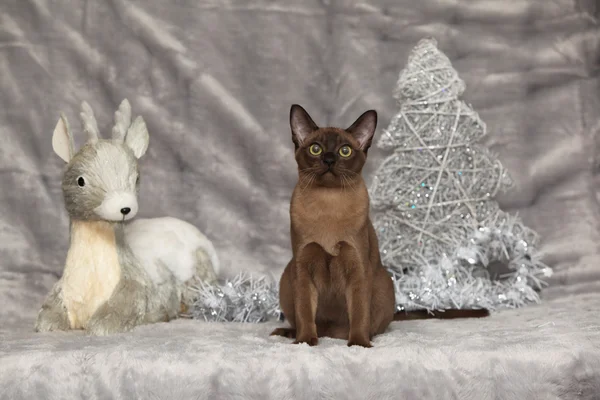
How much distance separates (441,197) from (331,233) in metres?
0.76

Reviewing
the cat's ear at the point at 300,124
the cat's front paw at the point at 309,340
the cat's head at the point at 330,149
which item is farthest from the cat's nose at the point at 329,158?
the cat's front paw at the point at 309,340

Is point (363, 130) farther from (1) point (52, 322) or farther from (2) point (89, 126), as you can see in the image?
(1) point (52, 322)

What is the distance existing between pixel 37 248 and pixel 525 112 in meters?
1.75

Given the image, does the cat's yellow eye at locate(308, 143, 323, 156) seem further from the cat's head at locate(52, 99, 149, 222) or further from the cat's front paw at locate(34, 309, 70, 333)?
the cat's front paw at locate(34, 309, 70, 333)

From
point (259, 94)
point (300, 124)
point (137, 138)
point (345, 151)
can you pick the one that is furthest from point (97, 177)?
point (259, 94)

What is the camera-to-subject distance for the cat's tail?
6.89 ft

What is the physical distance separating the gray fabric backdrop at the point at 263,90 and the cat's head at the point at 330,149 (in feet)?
2.96

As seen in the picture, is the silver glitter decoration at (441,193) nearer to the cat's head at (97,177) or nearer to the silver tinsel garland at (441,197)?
the silver tinsel garland at (441,197)

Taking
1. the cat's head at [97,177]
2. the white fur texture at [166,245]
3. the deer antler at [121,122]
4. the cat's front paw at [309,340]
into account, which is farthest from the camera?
the white fur texture at [166,245]

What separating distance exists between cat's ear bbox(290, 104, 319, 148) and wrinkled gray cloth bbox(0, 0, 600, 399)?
0.90 metres

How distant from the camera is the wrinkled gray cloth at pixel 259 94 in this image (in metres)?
2.56

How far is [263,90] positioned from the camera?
2.65 meters

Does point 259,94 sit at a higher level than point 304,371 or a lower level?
higher

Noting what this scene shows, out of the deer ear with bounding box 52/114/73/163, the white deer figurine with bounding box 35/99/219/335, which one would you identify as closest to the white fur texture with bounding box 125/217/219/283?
the white deer figurine with bounding box 35/99/219/335
